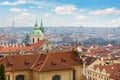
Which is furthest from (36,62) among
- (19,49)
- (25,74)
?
(19,49)

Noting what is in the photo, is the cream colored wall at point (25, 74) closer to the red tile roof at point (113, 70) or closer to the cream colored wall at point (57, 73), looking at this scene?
the cream colored wall at point (57, 73)

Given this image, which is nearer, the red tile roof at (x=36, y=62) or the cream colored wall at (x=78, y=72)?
the red tile roof at (x=36, y=62)

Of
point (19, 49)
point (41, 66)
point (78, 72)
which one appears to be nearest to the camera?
point (41, 66)

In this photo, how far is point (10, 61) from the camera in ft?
199

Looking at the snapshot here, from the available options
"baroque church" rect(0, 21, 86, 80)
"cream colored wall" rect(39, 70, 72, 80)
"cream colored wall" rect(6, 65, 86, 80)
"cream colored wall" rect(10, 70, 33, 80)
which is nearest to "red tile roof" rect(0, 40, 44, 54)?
"baroque church" rect(0, 21, 86, 80)

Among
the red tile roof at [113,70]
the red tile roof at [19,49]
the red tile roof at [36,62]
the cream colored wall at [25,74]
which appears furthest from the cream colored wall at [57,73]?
the red tile roof at [19,49]

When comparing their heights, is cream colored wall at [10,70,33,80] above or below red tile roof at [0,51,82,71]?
below

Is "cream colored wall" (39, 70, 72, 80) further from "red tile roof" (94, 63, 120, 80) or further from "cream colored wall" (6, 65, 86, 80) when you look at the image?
"red tile roof" (94, 63, 120, 80)

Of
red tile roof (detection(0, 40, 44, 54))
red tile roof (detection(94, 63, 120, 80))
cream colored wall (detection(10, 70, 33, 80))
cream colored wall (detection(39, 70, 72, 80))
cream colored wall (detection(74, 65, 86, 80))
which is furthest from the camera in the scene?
red tile roof (detection(0, 40, 44, 54))

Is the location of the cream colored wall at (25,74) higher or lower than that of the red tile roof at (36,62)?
lower

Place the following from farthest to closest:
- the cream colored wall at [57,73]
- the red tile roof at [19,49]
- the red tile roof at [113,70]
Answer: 1. the red tile roof at [19,49]
2. the red tile roof at [113,70]
3. the cream colored wall at [57,73]

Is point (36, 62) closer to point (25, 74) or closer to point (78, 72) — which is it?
point (25, 74)

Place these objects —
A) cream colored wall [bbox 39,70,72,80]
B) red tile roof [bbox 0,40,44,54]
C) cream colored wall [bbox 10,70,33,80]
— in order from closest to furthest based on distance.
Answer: cream colored wall [bbox 39,70,72,80]
cream colored wall [bbox 10,70,33,80]
red tile roof [bbox 0,40,44,54]

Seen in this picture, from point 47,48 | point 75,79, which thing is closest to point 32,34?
point 47,48
